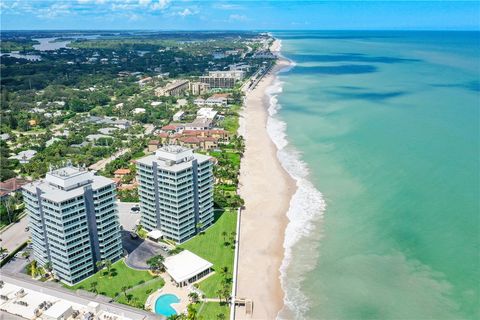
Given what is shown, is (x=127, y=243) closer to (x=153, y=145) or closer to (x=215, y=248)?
(x=215, y=248)

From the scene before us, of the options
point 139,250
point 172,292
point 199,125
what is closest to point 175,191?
point 139,250

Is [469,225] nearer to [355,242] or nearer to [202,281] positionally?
[355,242]

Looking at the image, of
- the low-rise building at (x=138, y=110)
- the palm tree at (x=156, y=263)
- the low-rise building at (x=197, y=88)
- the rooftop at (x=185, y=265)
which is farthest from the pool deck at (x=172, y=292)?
the low-rise building at (x=197, y=88)

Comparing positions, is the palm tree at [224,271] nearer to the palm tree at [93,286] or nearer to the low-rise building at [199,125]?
the palm tree at [93,286]

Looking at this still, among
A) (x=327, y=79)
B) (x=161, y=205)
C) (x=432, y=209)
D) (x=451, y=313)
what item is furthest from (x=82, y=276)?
(x=327, y=79)

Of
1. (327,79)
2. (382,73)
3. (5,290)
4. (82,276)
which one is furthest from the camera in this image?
(382,73)

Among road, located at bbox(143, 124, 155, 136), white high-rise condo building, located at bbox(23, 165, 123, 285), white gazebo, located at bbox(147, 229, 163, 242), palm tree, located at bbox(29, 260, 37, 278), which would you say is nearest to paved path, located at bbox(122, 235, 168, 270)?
white gazebo, located at bbox(147, 229, 163, 242)
